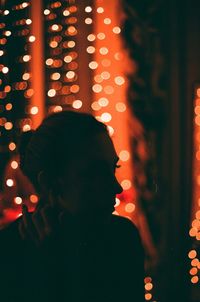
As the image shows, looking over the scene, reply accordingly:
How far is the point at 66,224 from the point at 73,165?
0.64 ft

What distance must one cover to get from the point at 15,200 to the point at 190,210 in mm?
1121

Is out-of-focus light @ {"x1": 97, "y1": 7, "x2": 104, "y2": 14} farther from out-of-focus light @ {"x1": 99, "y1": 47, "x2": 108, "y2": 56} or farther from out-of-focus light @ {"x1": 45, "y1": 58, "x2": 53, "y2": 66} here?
out-of-focus light @ {"x1": 45, "y1": 58, "x2": 53, "y2": 66}

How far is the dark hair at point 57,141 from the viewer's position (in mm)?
1312

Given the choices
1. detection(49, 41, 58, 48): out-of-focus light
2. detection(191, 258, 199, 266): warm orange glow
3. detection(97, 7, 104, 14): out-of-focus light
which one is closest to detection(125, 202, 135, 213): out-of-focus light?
detection(191, 258, 199, 266): warm orange glow

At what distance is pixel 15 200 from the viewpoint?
2.41 metres

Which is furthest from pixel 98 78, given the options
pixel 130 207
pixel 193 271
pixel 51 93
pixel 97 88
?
pixel 193 271

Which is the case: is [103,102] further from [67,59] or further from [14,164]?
[14,164]

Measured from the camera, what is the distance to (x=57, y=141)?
1.31 m

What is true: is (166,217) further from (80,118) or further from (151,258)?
(80,118)

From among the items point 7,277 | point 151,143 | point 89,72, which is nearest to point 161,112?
point 151,143

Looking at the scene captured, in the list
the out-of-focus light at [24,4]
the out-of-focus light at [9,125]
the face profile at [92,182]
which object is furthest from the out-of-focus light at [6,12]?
the face profile at [92,182]

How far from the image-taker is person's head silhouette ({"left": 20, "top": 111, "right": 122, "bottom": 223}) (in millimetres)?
1307

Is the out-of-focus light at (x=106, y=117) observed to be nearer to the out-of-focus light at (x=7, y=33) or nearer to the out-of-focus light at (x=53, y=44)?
the out-of-focus light at (x=53, y=44)

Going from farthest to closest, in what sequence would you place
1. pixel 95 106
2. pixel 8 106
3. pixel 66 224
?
pixel 8 106 < pixel 95 106 < pixel 66 224
